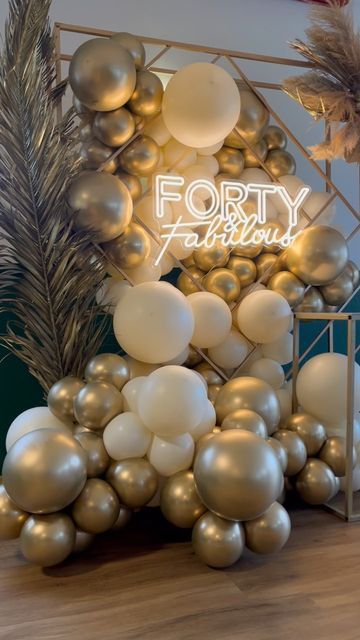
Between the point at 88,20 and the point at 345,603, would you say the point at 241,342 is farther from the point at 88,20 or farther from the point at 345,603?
the point at 88,20

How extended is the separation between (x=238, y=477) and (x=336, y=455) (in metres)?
0.67

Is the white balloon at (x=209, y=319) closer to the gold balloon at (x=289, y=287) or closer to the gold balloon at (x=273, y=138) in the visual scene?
the gold balloon at (x=289, y=287)

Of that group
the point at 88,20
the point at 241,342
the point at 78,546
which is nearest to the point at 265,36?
the point at 88,20

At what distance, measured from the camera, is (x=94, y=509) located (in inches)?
64.4

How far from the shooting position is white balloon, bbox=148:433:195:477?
70.0 inches

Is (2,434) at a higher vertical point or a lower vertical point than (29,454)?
lower

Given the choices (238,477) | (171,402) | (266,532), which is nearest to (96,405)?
(171,402)

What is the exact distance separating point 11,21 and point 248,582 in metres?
1.98

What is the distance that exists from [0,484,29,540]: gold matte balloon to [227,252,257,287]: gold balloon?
1248 mm

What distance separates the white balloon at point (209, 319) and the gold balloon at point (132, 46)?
91 centimetres

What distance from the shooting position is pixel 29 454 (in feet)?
5.13

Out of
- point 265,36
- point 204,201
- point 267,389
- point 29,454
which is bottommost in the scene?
point 267,389

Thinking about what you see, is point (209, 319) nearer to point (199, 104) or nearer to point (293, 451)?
point (293, 451)

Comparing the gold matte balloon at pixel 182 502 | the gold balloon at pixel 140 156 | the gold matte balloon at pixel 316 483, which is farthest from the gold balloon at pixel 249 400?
the gold balloon at pixel 140 156
